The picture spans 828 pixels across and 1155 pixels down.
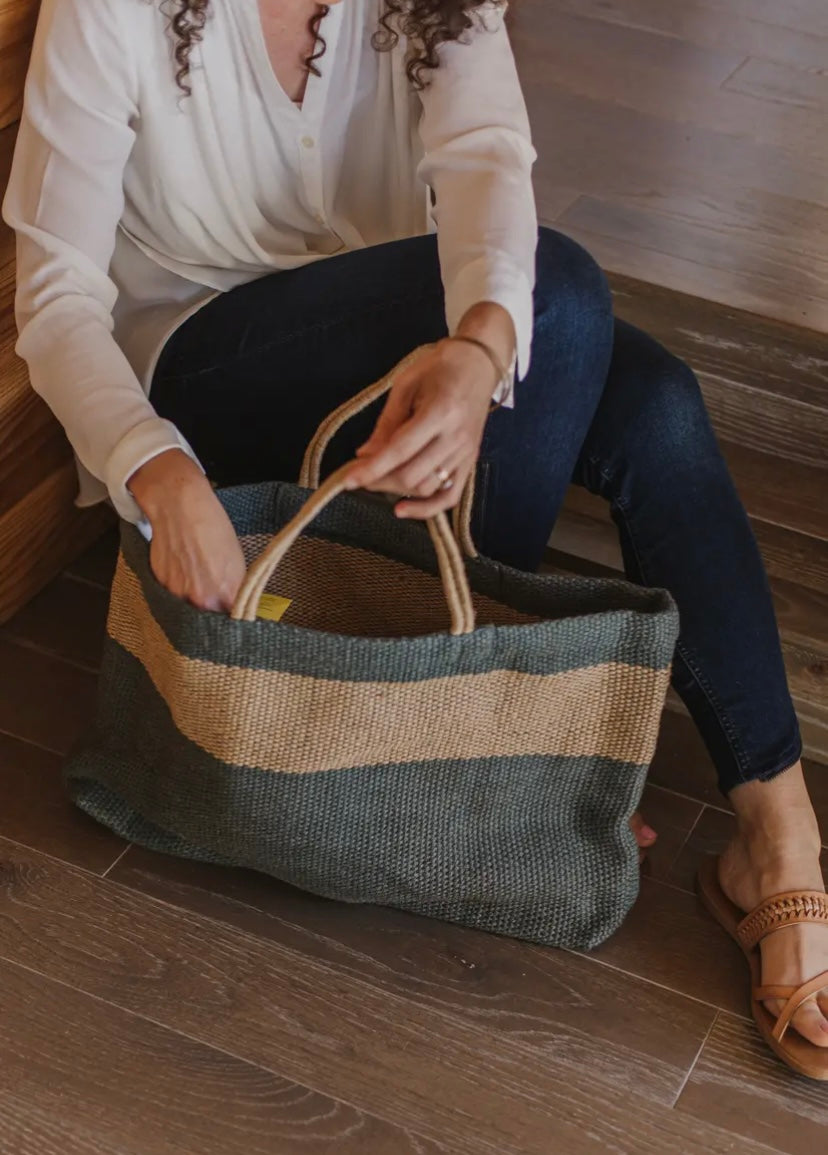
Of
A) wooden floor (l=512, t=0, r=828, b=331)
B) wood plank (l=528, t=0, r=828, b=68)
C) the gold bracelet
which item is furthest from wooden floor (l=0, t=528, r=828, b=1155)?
wood plank (l=528, t=0, r=828, b=68)

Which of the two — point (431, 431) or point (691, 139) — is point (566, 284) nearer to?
point (431, 431)

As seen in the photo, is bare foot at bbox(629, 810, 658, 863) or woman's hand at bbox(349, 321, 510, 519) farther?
bare foot at bbox(629, 810, 658, 863)

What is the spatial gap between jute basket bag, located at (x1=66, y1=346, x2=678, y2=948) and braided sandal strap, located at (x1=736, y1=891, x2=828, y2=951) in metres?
0.10

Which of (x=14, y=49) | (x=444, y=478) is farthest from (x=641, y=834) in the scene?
(x=14, y=49)

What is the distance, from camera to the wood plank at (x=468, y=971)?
3.55ft

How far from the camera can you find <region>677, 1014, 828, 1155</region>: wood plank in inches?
40.9

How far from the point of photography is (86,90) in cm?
105

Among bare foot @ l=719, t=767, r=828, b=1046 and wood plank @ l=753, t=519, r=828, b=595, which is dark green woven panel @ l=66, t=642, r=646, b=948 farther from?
A: wood plank @ l=753, t=519, r=828, b=595

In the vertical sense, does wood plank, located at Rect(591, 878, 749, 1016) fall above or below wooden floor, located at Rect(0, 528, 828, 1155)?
below

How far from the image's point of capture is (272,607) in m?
1.05

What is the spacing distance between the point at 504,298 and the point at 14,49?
18.7 inches

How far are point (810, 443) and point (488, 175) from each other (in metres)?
0.53

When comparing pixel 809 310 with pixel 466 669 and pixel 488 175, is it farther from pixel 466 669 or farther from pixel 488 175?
pixel 466 669

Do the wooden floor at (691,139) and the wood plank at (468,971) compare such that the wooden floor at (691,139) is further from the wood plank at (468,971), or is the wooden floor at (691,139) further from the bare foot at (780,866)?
the wood plank at (468,971)
